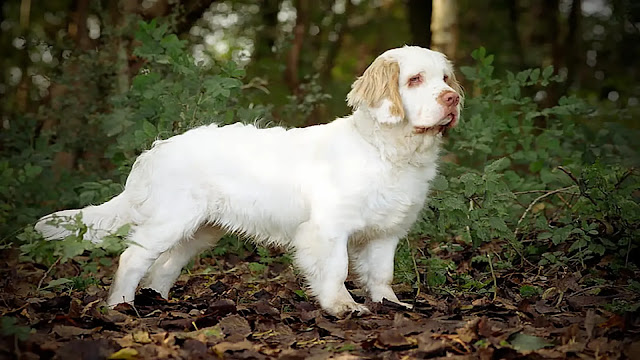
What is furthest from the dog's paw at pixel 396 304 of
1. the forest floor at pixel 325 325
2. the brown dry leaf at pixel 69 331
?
the brown dry leaf at pixel 69 331

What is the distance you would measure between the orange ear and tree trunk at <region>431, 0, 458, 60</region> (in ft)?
13.4

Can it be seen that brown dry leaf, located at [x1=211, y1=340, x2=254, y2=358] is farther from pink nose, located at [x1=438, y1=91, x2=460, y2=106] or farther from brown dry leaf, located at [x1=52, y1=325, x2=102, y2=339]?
pink nose, located at [x1=438, y1=91, x2=460, y2=106]

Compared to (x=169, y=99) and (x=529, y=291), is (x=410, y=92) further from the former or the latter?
(x=169, y=99)

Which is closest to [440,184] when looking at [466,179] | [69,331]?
[466,179]

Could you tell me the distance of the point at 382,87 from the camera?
425 centimetres

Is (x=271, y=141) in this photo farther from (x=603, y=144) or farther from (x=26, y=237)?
(x=603, y=144)

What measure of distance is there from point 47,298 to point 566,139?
4.93 metres

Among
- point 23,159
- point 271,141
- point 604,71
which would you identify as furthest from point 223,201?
point 604,71

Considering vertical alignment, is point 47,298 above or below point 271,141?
below

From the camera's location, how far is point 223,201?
4547mm

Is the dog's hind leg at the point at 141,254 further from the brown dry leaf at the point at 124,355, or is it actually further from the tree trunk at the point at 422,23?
the tree trunk at the point at 422,23

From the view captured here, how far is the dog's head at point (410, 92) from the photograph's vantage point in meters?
4.17

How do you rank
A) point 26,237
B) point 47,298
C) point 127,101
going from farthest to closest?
point 127,101, point 47,298, point 26,237

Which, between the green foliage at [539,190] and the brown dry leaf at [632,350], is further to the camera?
the green foliage at [539,190]
